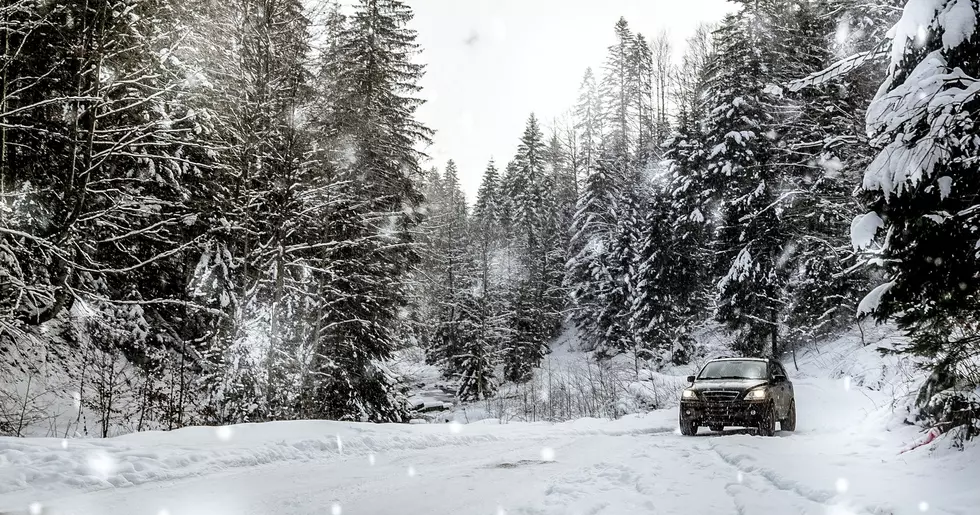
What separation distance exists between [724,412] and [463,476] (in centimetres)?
717

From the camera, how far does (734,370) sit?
14.4 metres

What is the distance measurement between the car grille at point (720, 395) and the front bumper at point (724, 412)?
66 mm

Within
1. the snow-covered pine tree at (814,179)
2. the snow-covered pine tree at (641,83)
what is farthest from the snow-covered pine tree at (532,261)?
the snow-covered pine tree at (814,179)

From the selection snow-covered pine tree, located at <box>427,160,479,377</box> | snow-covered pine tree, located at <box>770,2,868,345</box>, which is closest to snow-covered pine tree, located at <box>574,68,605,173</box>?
snow-covered pine tree, located at <box>427,160,479,377</box>

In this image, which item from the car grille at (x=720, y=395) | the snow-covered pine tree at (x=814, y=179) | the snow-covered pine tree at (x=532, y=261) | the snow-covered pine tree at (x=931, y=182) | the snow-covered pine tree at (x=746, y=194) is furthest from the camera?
the snow-covered pine tree at (x=532, y=261)

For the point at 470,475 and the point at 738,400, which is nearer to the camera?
the point at 470,475

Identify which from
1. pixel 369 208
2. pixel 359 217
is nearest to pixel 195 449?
pixel 359 217

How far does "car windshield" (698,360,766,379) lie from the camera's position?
46.0 feet

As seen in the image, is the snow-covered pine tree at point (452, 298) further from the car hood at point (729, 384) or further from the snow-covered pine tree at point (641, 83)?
the snow-covered pine tree at point (641, 83)

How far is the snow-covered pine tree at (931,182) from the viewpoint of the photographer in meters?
6.39

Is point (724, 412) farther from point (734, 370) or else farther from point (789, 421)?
point (789, 421)

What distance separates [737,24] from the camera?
33.6m

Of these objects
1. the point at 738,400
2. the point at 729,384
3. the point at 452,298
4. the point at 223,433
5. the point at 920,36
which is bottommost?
the point at 223,433

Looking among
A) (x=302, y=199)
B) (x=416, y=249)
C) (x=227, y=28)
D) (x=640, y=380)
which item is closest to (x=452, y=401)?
(x=640, y=380)
